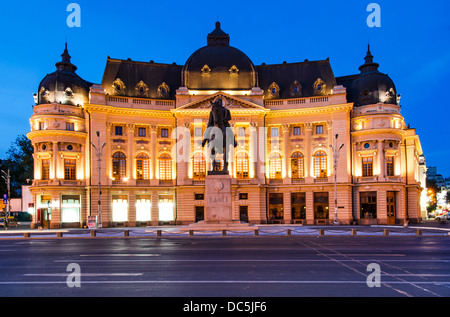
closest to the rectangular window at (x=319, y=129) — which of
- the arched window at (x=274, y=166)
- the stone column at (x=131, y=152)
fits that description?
the arched window at (x=274, y=166)

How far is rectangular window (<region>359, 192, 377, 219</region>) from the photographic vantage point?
65688 millimetres

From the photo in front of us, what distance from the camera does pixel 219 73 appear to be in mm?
69062

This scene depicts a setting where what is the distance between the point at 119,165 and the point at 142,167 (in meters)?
3.53

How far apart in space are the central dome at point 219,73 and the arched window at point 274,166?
38.1 ft

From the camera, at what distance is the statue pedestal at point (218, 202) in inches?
1558

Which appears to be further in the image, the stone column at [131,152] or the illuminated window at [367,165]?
the illuminated window at [367,165]

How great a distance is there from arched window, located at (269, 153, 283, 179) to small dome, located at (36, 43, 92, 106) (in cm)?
3086

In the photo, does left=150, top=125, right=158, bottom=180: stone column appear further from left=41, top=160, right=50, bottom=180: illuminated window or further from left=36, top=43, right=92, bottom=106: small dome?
left=41, top=160, right=50, bottom=180: illuminated window

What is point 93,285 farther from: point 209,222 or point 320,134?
point 320,134

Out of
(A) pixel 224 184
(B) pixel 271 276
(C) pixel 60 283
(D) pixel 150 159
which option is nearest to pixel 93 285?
(C) pixel 60 283

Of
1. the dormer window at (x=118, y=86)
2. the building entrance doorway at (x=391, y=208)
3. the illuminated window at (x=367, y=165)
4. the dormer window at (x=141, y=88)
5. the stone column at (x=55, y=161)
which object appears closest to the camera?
the stone column at (x=55, y=161)

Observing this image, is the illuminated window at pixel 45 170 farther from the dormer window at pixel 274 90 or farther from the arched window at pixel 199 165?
the dormer window at pixel 274 90

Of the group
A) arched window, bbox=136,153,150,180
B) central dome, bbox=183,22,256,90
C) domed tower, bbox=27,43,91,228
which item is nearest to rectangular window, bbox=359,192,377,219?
central dome, bbox=183,22,256,90
